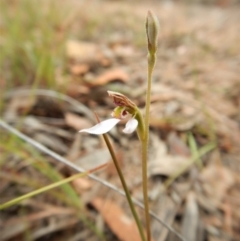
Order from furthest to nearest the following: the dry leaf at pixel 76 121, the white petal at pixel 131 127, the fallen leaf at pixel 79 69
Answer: the fallen leaf at pixel 79 69 < the dry leaf at pixel 76 121 < the white petal at pixel 131 127

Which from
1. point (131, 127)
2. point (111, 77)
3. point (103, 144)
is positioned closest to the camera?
point (131, 127)

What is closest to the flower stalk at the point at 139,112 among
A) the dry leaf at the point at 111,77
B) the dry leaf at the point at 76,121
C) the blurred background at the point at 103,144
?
the blurred background at the point at 103,144

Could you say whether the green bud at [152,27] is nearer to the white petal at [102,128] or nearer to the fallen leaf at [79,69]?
the white petal at [102,128]

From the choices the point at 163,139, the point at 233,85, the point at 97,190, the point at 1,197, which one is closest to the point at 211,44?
the point at 233,85

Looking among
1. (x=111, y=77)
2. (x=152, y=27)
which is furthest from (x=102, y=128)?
(x=111, y=77)

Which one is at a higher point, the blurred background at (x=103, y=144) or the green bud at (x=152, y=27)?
the green bud at (x=152, y=27)

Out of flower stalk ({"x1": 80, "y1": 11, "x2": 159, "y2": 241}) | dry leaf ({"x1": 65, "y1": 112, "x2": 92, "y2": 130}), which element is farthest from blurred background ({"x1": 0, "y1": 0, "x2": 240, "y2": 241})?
flower stalk ({"x1": 80, "y1": 11, "x2": 159, "y2": 241})

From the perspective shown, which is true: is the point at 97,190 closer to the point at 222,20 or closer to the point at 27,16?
the point at 27,16

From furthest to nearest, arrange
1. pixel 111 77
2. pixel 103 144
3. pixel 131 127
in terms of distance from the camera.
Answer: pixel 111 77, pixel 103 144, pixel 131 127

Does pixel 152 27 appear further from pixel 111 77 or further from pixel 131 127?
pixel 111 77
